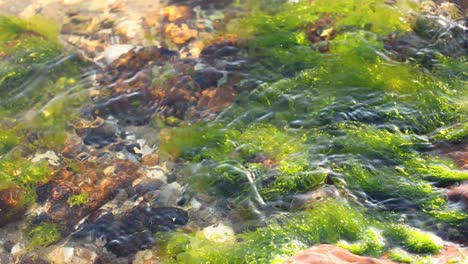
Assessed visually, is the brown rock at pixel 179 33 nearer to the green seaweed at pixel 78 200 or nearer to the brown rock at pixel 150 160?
the brown rock at pixel 150 160

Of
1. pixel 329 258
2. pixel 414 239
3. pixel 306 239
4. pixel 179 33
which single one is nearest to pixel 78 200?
pixel 306 239

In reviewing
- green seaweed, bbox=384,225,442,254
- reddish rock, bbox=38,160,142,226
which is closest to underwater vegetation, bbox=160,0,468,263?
green seaweed, bbox=384,225,442,254

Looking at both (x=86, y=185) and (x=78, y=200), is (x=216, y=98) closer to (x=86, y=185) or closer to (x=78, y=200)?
(x=86, y=185)

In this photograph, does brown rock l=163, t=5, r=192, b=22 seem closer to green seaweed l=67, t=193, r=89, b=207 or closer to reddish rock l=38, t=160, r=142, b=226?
reddish rock l=38, t=160, r=142, b=226

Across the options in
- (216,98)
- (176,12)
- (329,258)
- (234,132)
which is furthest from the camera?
(176,12)

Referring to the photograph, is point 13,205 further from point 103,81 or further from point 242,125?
point 242,125

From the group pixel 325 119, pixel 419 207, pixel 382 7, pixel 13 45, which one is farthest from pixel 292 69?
pixel 13 45
